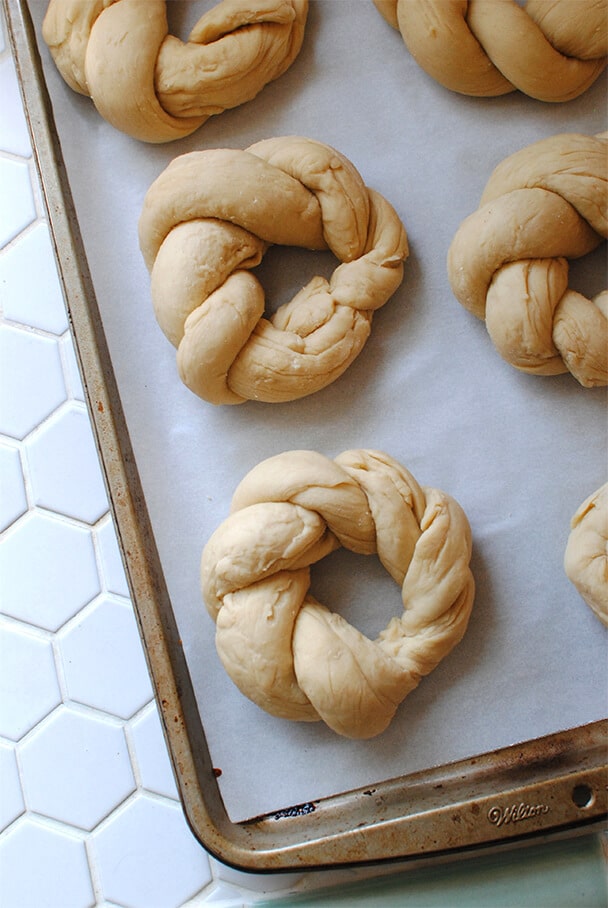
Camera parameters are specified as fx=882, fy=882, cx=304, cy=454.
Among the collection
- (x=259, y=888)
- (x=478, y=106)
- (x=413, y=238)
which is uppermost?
(x=478, y=106)

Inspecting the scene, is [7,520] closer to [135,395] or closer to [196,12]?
[135,395]

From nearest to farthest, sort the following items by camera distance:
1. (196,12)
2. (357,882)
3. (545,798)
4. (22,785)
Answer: (545,798)
(357,882)
(22,785)
(196,12)

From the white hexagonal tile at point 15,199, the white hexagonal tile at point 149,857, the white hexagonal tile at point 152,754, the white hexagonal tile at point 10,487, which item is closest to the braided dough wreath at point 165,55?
the white hexagonal tile at point 15,199

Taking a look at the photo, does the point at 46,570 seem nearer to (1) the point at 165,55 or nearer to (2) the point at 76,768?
(2) the point at 76,768

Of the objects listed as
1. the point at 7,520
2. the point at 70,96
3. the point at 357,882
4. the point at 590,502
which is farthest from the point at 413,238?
the point at 357,882

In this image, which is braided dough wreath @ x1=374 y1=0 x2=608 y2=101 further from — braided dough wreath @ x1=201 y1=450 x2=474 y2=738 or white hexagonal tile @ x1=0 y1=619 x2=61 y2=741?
white hexagonal tile @ x1=0 y1=619 x2=61 y2=741

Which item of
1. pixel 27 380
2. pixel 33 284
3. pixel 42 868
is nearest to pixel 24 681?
pixel 42 868

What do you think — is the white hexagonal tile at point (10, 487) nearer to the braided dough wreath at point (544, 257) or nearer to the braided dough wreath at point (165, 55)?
the braided dough wreath at point (165, 55)
